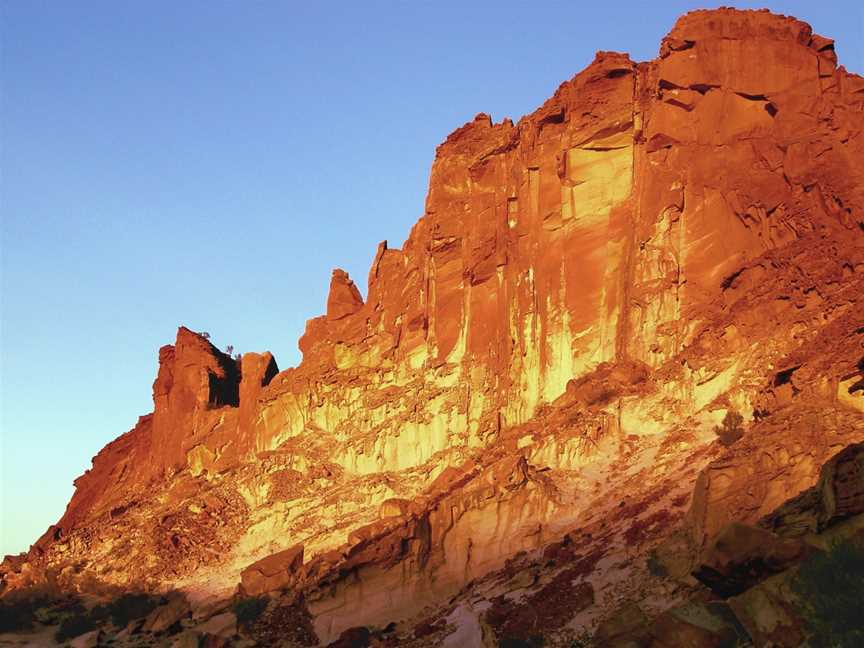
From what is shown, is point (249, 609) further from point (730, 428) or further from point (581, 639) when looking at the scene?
point (581, 639)

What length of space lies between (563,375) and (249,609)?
71.9ft

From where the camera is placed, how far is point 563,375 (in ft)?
230

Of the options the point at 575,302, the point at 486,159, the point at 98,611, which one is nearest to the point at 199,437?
the point at 98,611

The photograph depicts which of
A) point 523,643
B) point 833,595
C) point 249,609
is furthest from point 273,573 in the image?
point 833,595

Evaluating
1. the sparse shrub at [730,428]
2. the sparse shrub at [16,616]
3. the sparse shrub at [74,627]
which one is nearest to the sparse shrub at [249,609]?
the sparse shrub at [74,627]

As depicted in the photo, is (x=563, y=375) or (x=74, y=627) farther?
(x=74, y=627)

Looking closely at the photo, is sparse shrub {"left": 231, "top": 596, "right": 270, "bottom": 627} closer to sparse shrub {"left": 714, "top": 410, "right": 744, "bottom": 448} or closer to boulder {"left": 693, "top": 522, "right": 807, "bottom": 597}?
sparse shrub {"left": 714, "top": 410, "right": 744, "bottom": 448}

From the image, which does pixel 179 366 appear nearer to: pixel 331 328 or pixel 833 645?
pixel 331 328

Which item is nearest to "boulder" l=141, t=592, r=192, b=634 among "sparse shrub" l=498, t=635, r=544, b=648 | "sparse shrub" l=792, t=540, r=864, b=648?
"sparse shrub" l=498, t=635, r=544, b=648

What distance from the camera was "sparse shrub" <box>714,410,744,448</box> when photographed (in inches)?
1992

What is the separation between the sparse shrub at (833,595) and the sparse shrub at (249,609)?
39.1 metres

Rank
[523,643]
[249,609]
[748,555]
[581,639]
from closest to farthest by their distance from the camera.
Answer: [748,555] < [581,639] < [523,643] < [249,609]

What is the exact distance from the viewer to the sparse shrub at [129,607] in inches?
2798

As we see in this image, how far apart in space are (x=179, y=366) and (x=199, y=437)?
11432mm
